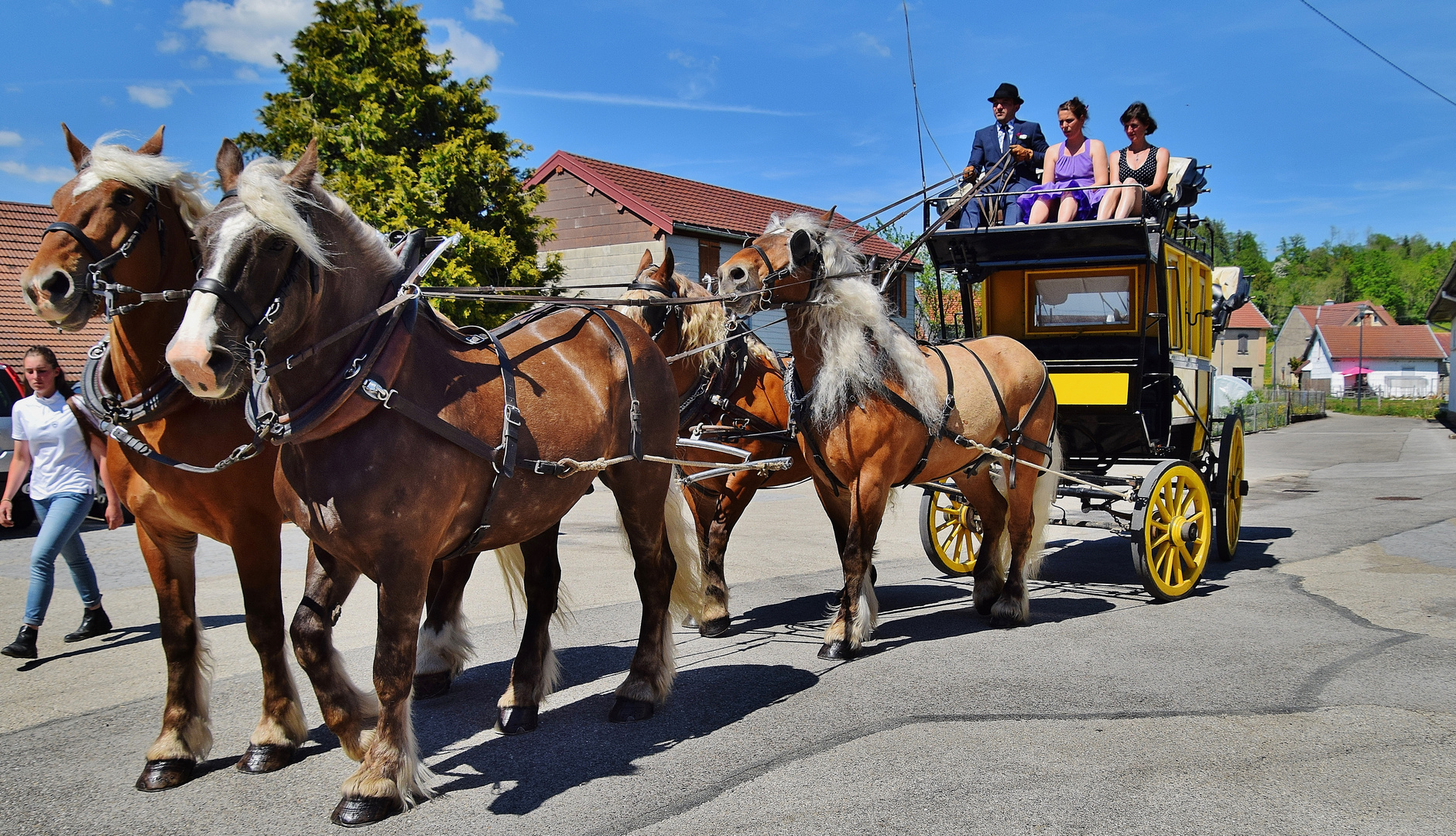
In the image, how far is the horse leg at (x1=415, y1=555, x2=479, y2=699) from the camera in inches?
190

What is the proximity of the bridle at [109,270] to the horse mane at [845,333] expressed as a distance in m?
3.23

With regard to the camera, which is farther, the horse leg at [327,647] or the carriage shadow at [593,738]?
the carriage shadow at [593,738]

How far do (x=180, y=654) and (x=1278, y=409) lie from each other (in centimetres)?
4170

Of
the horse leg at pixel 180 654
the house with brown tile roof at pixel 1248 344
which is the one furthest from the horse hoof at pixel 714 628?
the house with brown tile roof at pixel 1248 344

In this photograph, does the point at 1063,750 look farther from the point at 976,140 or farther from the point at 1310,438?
the point at 1310,438

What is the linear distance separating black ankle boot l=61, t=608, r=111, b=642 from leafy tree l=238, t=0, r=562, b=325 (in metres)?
9.77

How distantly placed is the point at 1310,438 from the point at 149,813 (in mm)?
31569

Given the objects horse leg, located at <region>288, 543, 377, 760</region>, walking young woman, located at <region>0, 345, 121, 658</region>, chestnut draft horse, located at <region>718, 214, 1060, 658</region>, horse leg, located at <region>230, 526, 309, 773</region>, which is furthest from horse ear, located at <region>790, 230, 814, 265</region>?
walking young woman, located at <region>0, 345, 121, 658</region>

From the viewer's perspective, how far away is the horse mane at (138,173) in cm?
345

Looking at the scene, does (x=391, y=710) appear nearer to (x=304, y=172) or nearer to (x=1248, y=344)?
(x=304, y=172)

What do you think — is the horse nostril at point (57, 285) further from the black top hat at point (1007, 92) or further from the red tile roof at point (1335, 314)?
the red tile roof at point (1335, 314)

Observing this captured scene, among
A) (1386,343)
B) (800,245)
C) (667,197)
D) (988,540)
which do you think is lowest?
(988,540)

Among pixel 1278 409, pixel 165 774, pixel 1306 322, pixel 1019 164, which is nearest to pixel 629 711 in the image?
pixel 165 774

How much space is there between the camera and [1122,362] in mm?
7352
